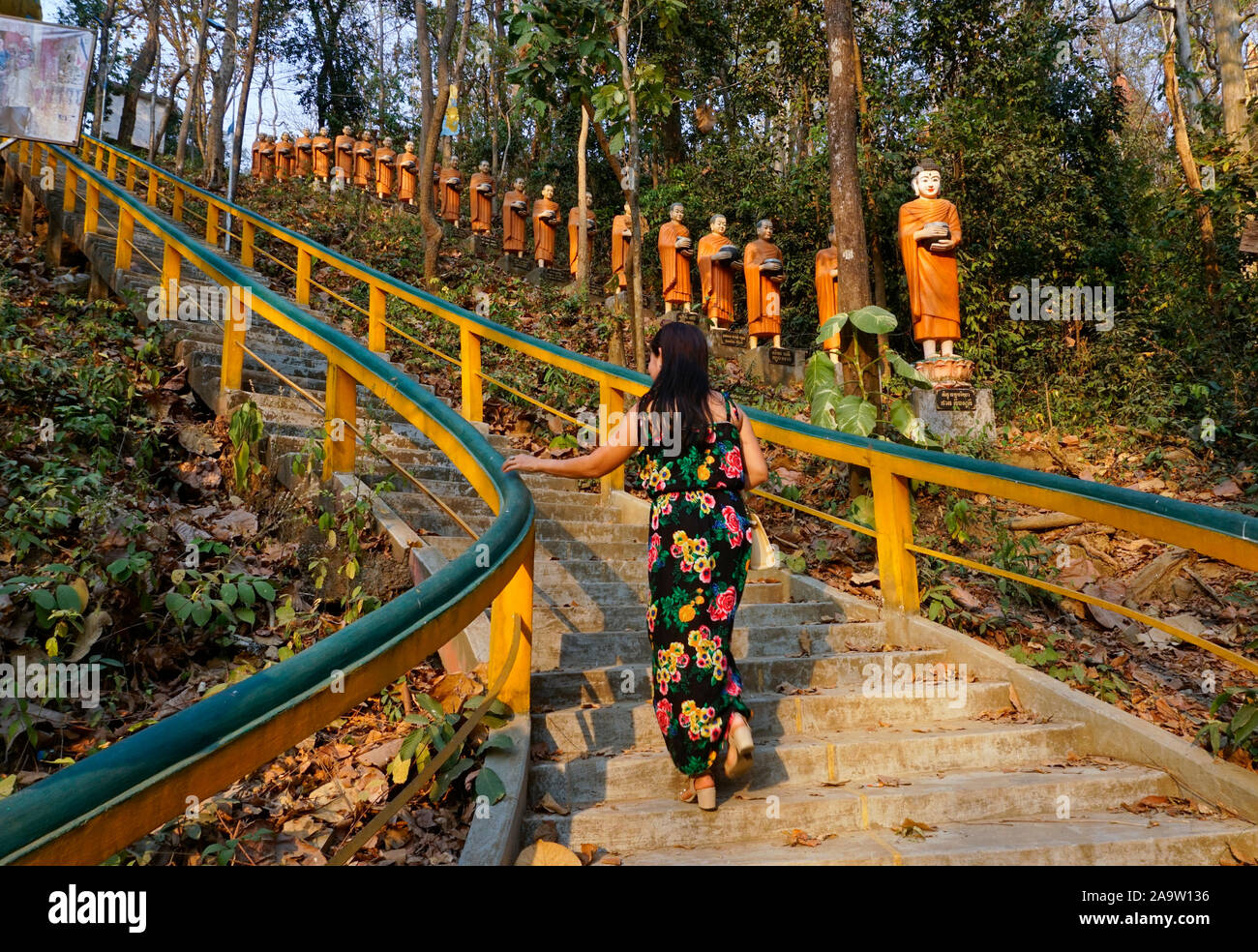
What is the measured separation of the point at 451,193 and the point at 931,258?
13.3 m

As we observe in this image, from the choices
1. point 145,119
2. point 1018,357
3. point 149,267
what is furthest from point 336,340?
point 145,119

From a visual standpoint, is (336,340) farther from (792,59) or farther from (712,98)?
(712,98)

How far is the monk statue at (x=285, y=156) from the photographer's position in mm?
24294

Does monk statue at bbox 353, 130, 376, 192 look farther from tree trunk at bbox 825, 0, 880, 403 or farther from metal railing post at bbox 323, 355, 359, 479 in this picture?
metal railing post at bbox 323, 355, 359, 479

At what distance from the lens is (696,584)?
2.86 meters

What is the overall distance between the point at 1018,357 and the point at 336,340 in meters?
9.09

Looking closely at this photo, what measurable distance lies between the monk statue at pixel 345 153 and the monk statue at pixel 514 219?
7346 mm

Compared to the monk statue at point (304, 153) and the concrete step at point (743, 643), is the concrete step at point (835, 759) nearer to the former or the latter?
the concrete step at point (743, 643)

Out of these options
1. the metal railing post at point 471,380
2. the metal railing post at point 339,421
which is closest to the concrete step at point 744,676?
the metal railing post at point 339,421

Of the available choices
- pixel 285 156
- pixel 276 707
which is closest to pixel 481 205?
pixel 285 156

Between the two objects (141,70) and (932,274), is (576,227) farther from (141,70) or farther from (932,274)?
(141,70)

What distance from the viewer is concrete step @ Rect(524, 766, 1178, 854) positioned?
2611mm

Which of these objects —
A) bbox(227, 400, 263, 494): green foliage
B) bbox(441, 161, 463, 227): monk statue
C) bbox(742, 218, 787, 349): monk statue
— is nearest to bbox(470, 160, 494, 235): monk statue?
bbox(441, 161, 463, 227): monk statue

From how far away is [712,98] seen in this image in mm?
18953
